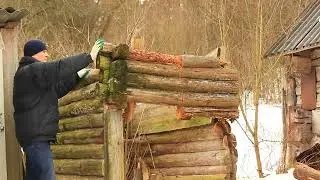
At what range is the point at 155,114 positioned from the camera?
830 centimetres

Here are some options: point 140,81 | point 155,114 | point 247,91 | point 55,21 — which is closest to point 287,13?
point 247,91

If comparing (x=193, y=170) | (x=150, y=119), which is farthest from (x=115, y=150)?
(x=193, y=170)

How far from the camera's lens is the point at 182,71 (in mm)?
7230

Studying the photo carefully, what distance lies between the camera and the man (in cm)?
542

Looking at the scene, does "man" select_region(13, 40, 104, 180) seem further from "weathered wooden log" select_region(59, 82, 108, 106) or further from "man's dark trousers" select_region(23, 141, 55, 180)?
"weathered wooden log" select_region(59, 82, 108, 106)

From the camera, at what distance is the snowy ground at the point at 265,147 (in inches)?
575

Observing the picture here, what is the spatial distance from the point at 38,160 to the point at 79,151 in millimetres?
2262

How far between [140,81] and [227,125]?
1.72 metres

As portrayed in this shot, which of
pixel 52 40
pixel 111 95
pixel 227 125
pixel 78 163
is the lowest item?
pixel 78 163

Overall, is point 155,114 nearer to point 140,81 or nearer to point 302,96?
point 140,81

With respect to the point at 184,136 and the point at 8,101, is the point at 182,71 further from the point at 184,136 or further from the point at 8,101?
the point at 8,101

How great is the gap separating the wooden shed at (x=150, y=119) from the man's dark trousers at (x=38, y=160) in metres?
1.25

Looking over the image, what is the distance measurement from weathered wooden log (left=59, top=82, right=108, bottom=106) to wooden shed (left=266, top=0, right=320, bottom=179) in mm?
4908

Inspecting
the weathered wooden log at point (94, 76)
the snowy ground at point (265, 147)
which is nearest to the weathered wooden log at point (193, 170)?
the weathered wooden log at point (94, 76)
